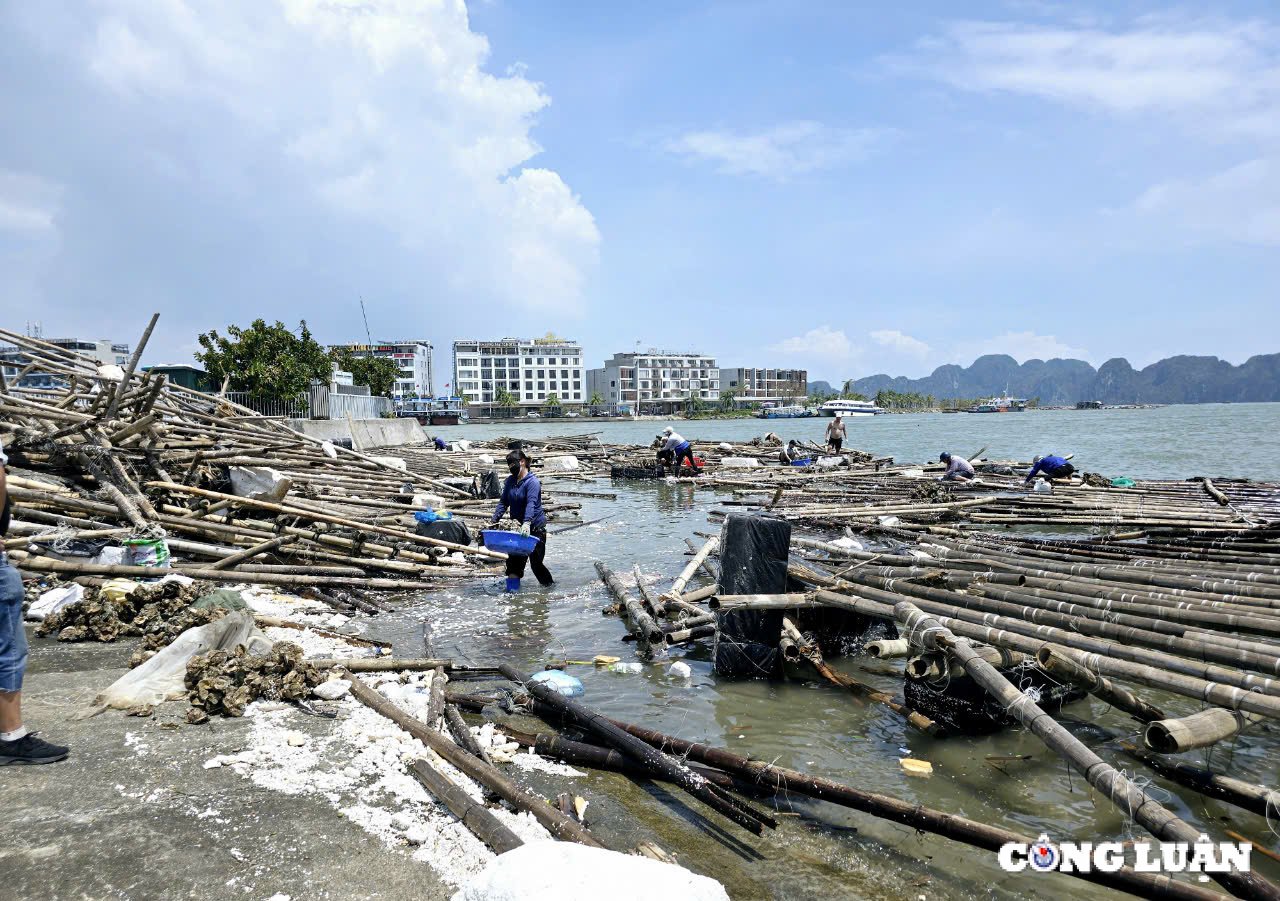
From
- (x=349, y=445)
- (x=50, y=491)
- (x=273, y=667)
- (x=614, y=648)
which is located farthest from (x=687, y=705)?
(x=349, y=445)

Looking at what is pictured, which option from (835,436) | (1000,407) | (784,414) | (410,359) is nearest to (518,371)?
(410,359)

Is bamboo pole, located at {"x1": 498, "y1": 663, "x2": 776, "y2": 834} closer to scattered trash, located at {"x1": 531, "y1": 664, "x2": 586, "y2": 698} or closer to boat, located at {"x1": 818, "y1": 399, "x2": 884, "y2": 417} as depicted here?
scattered trash, located at {"x1": 531, "y1": 664, "x2": 586, "y2": 698}

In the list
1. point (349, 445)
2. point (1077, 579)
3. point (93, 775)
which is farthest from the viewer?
point (349, 445)

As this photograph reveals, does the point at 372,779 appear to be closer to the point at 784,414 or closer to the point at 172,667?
the point at 172,667

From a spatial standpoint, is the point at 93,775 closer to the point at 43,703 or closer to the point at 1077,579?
the point at 43,703

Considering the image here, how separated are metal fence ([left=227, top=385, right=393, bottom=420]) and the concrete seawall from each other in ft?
4.39

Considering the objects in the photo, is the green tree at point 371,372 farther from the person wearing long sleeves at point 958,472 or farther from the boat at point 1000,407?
the boat at point 1000,407

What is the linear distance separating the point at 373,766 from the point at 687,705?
272 cm

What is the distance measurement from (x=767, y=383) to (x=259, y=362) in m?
163

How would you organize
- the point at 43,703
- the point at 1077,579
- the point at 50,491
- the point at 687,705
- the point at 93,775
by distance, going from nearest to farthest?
the point at 93,775 → the point at 43,703 → the point at 687,705 → the point at 1077,579 → the point at 50,491

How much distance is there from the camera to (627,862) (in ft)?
9.01

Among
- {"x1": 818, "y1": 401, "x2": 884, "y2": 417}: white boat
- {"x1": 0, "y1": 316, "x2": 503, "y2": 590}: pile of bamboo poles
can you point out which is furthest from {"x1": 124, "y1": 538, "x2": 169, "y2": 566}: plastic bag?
{"x1": 818, "y1": 401, "x2": 884, "y2": 417}: white boat

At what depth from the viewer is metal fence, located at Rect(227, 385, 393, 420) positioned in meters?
32.4

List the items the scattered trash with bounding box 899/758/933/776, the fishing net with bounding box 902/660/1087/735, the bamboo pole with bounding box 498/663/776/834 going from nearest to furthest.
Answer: the bamboo pole with bounding box 498/663/776/834
the scattered trash with bounding box 899/758/933/776
the fishing net with bounding box 902/660/1087/735
